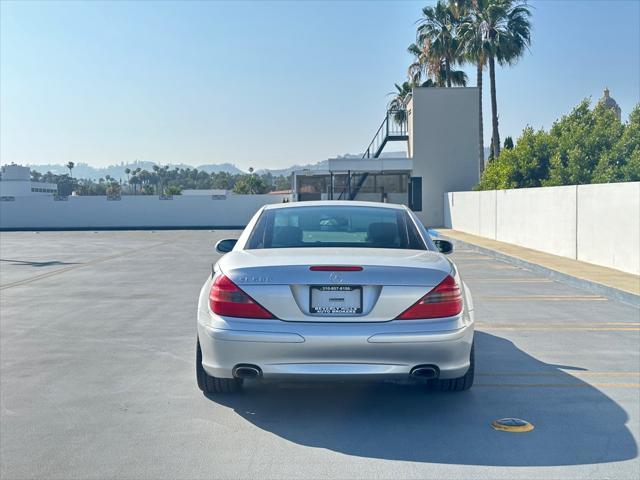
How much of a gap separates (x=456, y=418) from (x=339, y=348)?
1.16 metres

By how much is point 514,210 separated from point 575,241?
637 centimetres

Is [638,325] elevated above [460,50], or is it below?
below

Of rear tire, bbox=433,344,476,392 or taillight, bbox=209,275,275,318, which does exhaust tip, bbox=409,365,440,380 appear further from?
taillight, bbox=209,275,275,318

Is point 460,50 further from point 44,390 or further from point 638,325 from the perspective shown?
point 44,390

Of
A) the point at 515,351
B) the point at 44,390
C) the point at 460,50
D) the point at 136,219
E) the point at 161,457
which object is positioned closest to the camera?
the point at 161,457

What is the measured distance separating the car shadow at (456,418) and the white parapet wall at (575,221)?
876cm

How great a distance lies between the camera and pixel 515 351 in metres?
7.96

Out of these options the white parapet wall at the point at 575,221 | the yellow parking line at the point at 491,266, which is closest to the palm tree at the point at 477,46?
the white parapet wall at the point at 575,221

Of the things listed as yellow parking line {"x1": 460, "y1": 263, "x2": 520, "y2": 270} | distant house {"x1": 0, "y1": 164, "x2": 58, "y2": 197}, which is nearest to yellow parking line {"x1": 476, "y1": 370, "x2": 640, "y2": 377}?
yellow parking line {"x1": 460, "y1": 263, "x2": 520, "y2": 270}

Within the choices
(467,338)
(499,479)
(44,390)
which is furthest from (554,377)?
(44,390)

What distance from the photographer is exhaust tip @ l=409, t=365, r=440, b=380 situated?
17.1ft

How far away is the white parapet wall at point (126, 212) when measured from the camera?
5209 cm

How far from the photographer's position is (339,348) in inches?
200

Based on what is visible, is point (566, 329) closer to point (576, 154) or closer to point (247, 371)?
point (247, 371)
